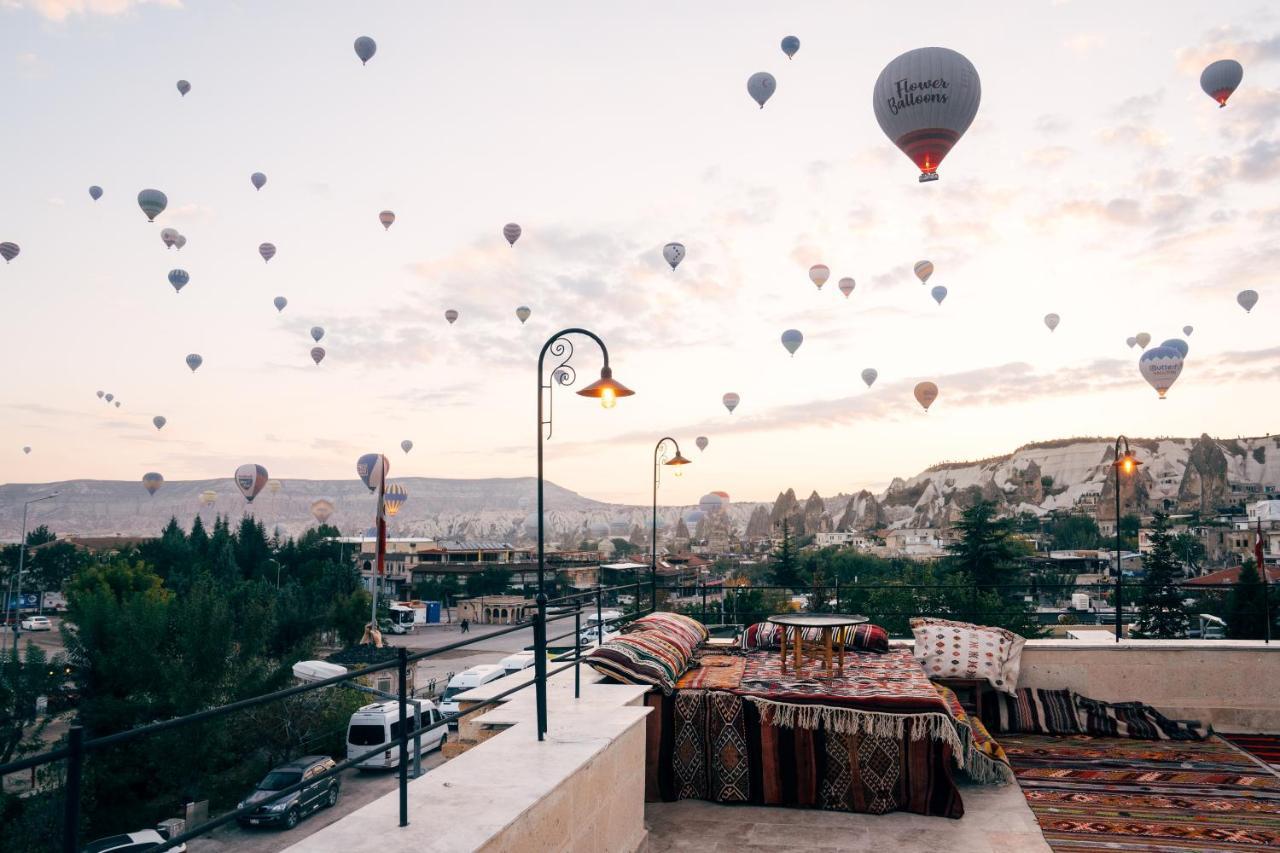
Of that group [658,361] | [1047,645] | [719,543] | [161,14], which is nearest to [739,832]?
[1047,645]

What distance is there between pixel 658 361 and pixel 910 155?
83.8 ft

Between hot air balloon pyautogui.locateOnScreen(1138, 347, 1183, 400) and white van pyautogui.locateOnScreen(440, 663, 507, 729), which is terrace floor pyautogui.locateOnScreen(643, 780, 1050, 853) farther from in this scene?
hot air balloon pyautogui.locateOnScreen(1138, 347, 1183, 400)

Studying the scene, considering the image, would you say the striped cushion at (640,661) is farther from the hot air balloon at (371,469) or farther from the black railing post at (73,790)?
the hot air balloon at (371,469)

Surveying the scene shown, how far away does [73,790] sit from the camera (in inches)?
69.1

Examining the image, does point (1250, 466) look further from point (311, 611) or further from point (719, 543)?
point (311, 611)

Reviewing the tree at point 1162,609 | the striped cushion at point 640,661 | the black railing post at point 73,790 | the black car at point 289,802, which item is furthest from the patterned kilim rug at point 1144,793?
the tree at point 1162,609

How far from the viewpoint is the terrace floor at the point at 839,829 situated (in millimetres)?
4645

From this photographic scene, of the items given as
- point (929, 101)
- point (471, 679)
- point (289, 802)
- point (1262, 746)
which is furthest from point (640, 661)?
point (471, 679)

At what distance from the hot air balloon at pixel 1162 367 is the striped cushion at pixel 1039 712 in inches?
1137

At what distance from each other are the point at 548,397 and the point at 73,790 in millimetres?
4672

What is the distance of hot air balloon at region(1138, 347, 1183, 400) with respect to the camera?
103 ft

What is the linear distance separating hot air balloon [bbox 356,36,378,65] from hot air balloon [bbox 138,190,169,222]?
10.6 meters

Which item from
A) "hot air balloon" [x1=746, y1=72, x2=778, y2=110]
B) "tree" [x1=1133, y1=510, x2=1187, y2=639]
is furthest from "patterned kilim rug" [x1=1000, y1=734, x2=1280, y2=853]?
"tree" [x1=1133, y1=510, x2=1187, y2=639]

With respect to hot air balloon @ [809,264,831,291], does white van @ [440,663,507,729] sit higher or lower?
lower
